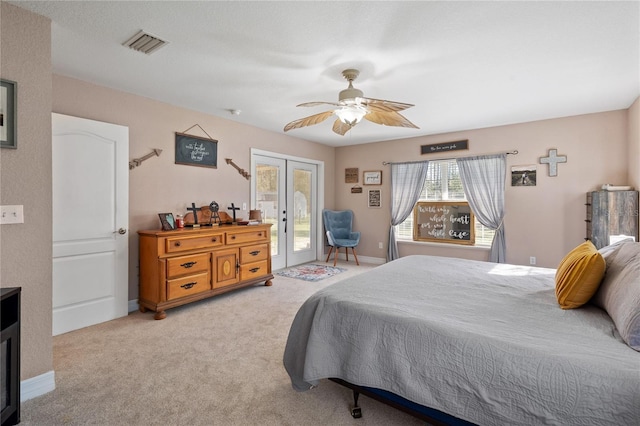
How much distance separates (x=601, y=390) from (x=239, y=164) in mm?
4443

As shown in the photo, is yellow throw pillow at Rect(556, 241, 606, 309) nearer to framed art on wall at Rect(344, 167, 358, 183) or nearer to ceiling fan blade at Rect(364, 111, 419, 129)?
ceiling fan blade at Rect(364, 111, 419, 129)

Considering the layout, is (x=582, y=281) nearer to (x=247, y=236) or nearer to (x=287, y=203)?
(x=247, y=236)

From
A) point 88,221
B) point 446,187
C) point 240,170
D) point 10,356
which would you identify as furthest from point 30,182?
point 446,187

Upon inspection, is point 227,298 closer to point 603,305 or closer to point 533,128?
point 603,305

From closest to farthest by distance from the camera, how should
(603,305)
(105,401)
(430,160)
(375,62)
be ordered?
(603,305) < (105,401) < (375,62) < (430,160)

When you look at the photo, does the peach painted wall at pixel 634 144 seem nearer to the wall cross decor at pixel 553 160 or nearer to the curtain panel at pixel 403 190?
the wall cross decor at pixel 553 160

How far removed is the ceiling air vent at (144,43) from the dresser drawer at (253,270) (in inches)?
103

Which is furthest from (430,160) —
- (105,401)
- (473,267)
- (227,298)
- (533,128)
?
(105,401)

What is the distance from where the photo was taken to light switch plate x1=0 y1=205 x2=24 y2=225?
188 cm

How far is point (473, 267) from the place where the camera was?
2.74 metres

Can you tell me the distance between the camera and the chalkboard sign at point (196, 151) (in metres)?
3.98

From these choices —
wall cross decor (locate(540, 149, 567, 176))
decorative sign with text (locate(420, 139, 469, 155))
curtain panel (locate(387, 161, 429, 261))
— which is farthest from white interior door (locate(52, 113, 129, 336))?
wall cross decor (locate(540, 149, 567, 176))

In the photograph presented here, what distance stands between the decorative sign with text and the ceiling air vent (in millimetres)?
4345

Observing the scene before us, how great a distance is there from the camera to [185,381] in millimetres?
2143
